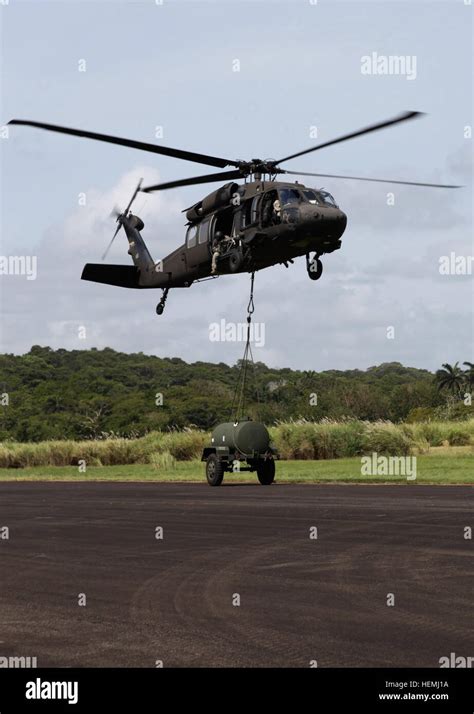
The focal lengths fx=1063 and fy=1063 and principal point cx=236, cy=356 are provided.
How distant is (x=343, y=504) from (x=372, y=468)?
41.5ft

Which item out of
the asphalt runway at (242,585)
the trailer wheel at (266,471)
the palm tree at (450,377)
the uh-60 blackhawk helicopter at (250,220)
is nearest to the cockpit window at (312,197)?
the uh-60 blackhawk helicopter at (250,220)

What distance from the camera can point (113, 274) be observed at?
1351 inches

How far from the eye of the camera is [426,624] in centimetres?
948

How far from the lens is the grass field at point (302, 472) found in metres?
31.1

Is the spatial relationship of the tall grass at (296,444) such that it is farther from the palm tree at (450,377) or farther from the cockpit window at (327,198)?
the palm tree at (450,377)

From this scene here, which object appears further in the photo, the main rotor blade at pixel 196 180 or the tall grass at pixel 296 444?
the tall grass at pixel 296 444

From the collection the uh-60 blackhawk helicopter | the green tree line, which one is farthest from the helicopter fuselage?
the green tree line

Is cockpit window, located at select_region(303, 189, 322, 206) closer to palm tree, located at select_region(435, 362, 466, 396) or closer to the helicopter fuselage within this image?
the helicopter fuselage

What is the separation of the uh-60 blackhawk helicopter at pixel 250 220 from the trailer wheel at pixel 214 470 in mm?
5288

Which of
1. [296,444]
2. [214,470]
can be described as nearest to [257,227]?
[214,470]

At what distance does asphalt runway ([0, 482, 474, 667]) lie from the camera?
28.5 feet

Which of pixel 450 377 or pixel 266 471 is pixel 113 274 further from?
pixel 450 377

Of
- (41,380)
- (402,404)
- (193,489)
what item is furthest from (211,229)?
(41,380)
